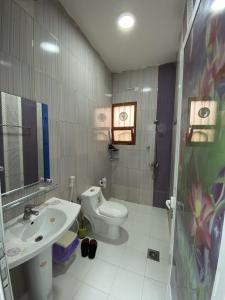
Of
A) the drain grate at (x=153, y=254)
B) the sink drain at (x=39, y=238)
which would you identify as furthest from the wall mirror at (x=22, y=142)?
the drain grate at (x=153, y=254)

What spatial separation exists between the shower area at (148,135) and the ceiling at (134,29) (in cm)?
30

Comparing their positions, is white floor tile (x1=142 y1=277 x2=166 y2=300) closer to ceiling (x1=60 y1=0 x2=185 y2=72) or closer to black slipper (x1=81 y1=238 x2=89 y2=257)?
black slipper (x1=81 y1=238 x2=89 y2=257)

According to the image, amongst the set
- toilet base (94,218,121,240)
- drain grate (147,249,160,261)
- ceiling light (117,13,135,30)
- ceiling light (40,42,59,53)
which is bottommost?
drain grate (147,249,160,261)

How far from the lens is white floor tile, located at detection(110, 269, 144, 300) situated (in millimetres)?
1278

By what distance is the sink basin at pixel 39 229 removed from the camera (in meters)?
0.82

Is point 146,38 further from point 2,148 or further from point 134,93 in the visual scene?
point 2,148

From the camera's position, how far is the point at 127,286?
1.36 m

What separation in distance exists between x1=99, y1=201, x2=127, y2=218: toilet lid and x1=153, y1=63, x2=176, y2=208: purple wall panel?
1.11 metres

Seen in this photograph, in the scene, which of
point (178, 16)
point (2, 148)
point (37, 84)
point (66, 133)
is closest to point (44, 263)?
point (2, 148)

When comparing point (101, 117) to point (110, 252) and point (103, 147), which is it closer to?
point (103, 147)

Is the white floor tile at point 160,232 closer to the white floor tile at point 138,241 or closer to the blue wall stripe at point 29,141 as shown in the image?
the white floor tile at point 138,241

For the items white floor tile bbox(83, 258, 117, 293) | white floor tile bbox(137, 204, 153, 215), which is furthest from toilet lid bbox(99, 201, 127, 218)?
white floor tile bbox(137, 204, 153, 215)

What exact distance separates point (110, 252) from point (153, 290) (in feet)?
1.92

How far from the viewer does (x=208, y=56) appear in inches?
19.8
